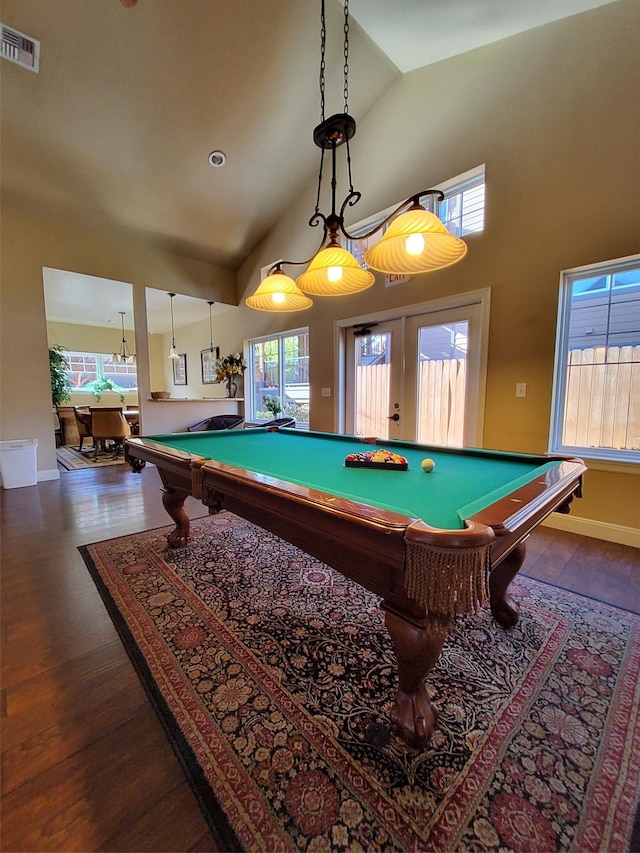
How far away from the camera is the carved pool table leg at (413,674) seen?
1020mm

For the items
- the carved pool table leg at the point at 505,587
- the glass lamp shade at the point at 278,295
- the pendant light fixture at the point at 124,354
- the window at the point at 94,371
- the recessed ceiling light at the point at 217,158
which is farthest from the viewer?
the pendant light fixture at the point at 124,354

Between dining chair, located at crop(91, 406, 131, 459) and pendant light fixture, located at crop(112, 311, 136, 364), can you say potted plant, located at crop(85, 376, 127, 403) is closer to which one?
pendant light fixture, located at crop(112, 311, 136, 364)

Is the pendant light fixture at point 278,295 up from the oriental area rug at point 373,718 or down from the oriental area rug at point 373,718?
up

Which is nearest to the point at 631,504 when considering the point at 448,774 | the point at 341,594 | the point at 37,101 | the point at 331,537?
the point at 341,594

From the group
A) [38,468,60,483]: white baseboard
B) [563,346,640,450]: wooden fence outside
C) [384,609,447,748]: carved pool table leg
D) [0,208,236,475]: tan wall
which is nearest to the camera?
[384,609,447,748]: carved pool table leg

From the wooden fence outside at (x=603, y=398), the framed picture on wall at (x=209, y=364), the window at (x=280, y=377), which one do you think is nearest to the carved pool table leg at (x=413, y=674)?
the wooden fence outside at (x=603, y=398)

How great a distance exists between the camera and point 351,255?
2039 mm

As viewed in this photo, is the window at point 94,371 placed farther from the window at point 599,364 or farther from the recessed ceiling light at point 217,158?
the window at point 599,364

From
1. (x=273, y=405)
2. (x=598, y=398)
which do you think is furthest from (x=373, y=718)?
(x=273, y=405)

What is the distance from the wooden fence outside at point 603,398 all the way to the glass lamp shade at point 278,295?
2.24 m

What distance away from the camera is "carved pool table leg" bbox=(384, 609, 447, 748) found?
1.02 m

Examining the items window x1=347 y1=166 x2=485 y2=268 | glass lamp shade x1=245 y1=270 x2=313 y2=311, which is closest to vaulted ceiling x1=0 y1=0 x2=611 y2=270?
window x1=347 y1=166 x2=485 y2=268

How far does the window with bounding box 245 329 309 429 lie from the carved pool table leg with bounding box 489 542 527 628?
3.74 m

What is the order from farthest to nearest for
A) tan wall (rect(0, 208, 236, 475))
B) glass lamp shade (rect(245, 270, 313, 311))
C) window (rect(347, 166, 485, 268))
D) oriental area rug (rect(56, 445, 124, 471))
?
1. oriental area rug (rect(56, 445, 124, 471))
2. tan wall (rect(0, 208, 236, 475))
3. window (rect(347, 166, 485, 268))
4. glass lamp shade (rect(245, 270, 313, 311))
